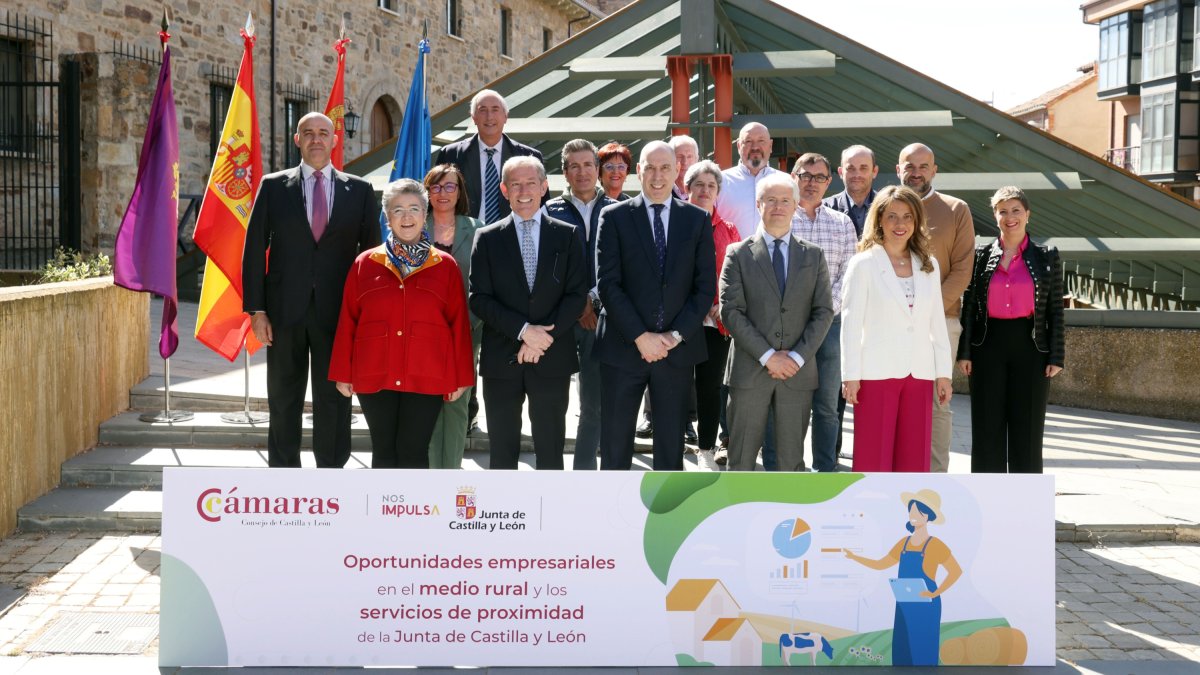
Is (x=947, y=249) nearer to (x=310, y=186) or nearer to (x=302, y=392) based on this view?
(x=310, y=186)

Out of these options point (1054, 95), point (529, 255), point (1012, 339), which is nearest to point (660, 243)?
point (529, 255)

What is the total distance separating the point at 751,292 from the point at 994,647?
191 cm

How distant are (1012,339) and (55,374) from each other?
4.97 meters

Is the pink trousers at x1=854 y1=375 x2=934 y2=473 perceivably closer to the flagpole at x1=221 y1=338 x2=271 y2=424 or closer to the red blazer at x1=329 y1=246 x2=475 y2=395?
the red blazer at x1=329 y1=246 x2=475 y2=395

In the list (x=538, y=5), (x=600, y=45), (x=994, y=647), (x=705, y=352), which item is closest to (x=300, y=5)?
(x=600, y=45)

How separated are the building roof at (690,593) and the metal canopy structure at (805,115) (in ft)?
19.4

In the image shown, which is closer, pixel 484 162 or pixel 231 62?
pixel 484 162

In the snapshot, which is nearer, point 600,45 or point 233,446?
point 233,446

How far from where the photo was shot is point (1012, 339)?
5.50m

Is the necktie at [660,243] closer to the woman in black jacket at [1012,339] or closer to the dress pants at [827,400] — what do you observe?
the dress pants at [827,400]

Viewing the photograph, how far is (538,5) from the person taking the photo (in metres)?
30.1

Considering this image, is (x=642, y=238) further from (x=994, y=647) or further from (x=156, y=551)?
(x=156, y=551)

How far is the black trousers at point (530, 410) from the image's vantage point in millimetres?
5031

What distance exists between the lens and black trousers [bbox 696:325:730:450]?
239 inches
